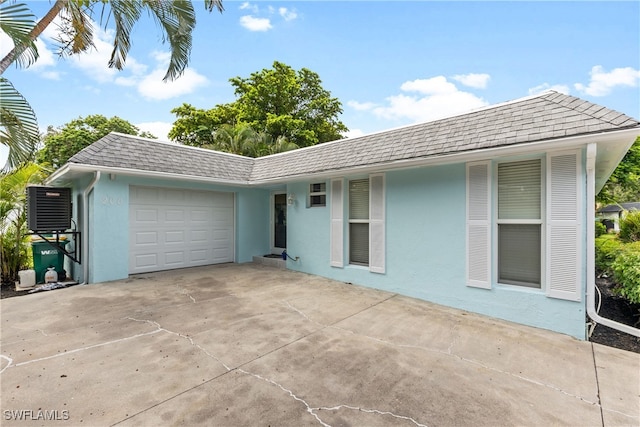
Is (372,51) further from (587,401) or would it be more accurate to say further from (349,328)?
(587,401)

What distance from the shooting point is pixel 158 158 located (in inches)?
303

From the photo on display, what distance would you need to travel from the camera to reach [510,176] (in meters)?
4.65

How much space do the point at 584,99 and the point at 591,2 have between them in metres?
3.89

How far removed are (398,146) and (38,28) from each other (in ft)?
19.9

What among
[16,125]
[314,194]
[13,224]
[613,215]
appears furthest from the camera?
[613,215]

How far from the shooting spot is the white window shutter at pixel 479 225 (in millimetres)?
4734

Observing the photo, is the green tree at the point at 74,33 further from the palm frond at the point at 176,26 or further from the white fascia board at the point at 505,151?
the white fascia board at the point at 505,151

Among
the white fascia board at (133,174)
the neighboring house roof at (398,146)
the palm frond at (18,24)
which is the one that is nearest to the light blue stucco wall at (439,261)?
the neighboring house roof at (398,146)

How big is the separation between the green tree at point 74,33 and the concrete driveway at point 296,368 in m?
2.85

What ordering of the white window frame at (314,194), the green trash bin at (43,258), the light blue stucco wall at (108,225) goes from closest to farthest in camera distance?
1. the light blue stucco wall at (108,225)
2. the green trash bin at (43,258)
3. the white window frame at (314,194)

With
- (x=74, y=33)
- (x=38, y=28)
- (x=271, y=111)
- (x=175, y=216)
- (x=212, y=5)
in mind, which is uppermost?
(x=271, y=111)

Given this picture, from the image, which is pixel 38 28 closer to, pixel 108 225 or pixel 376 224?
pixel 108 225

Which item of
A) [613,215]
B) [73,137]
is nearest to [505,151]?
[613,215]

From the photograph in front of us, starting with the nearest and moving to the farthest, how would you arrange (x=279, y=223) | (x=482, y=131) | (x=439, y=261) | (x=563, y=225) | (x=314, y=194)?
(x=563, y=225) < (x=482, y=131) < (x=439, y=261) < (x=314, y=194) < (x=279, y=223)
